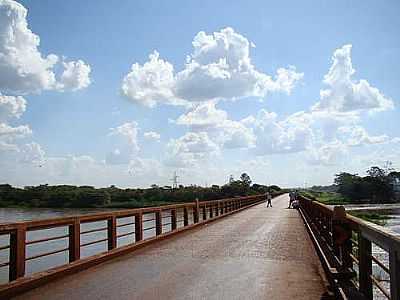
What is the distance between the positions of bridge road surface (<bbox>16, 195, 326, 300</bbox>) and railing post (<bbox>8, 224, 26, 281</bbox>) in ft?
1.68

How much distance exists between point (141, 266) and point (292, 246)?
16.9 feet

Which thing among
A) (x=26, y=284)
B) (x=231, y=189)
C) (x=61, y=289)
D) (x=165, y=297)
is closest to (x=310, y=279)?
(x=165, y=297)

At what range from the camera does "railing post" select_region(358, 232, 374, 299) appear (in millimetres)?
5580

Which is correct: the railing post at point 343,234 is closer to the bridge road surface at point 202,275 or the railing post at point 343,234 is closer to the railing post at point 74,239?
the bridge road surface at point 202,275

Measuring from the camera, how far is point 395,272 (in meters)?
4.19

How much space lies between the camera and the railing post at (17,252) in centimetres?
794

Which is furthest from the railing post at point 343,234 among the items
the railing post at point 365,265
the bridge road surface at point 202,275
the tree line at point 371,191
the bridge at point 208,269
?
the tree line at point 371,191

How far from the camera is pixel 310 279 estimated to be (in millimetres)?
8625

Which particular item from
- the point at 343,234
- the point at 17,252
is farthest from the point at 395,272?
the point at 17,252

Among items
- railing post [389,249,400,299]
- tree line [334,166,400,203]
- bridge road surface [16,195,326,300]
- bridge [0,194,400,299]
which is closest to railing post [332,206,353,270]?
bridge [0,194,400,299]

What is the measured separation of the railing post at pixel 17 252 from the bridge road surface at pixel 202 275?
513 mm

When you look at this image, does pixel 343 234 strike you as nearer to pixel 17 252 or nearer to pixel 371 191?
pixel 17 252

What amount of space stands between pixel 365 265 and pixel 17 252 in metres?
5.39

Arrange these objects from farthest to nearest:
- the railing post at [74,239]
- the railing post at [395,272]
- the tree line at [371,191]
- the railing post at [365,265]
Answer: the tree line at [371,191] < the railing post at [74,239] < the railing post at [365,265] < the railing post at [395,272]
